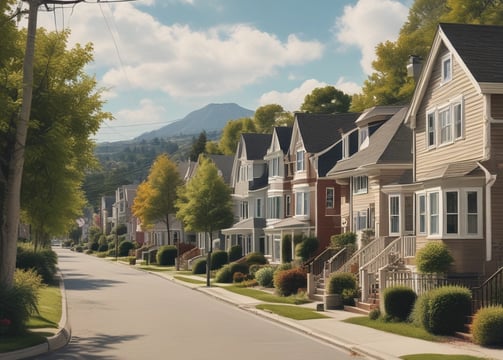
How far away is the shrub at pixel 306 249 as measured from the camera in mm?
49281

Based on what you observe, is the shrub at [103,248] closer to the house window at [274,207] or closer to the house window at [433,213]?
the house window at [274,207]

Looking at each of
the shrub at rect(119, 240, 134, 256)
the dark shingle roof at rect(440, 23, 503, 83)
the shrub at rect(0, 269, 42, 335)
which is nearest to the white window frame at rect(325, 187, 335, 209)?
the dark shingle roof at rect(440, 23, 503, 83)

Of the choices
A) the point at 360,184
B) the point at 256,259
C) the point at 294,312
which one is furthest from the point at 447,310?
the point at 256,259

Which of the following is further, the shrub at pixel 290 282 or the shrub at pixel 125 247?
the shrub at pixel 125 247

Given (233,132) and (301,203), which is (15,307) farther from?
(233,132)

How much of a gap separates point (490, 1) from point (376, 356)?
175ft

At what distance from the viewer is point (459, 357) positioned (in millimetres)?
17625

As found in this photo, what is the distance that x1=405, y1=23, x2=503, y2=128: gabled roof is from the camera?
25.8m

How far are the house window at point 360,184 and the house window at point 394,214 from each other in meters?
4.25

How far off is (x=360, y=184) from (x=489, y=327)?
23057mm

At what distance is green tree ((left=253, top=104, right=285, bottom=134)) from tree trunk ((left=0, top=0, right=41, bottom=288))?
98.0 metres

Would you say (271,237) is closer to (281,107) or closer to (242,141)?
(242,141)

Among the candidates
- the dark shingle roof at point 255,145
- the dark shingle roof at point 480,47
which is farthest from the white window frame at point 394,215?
the dark shingle roof at point 255,145

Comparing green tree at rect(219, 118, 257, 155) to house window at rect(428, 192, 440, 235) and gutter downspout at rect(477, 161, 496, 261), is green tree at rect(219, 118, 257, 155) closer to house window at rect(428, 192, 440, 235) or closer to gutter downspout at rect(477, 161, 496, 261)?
house window at rect(428, 192, 440, 235)
